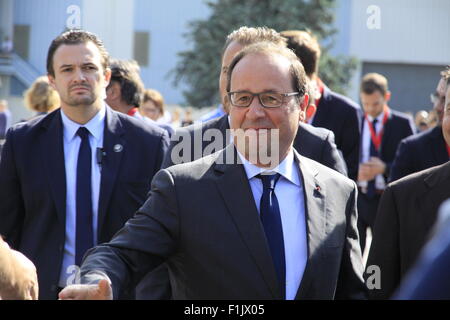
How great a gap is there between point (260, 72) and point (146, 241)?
0.82m

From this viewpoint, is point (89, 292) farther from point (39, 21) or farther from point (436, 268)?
point (39, 21)

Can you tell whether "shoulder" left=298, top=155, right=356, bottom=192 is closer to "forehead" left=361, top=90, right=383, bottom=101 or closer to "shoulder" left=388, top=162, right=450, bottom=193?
"shoulder" left=388, top=162, right=450, bottom=193

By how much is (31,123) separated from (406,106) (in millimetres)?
33723

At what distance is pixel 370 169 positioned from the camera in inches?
324

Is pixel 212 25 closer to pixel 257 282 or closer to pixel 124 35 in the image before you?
pixel 124 35

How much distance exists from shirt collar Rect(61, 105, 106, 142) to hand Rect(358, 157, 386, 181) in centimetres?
391

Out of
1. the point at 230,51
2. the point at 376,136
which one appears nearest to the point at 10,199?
the point at 230,51

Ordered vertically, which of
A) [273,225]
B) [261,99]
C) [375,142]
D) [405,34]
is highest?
[261,99]

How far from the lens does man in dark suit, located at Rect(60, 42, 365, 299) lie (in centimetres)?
284

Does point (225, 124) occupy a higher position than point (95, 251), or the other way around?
point (225, 124)

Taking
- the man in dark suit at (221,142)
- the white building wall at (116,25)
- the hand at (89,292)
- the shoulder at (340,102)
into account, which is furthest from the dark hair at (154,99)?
the white building wall at (116,25)

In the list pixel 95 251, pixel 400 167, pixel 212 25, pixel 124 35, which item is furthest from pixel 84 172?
pixel 124 35

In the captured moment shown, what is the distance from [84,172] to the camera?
15.6 ft

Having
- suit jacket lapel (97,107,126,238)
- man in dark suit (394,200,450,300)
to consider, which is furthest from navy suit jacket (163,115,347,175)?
man in dark suit (394,200,450,300)
